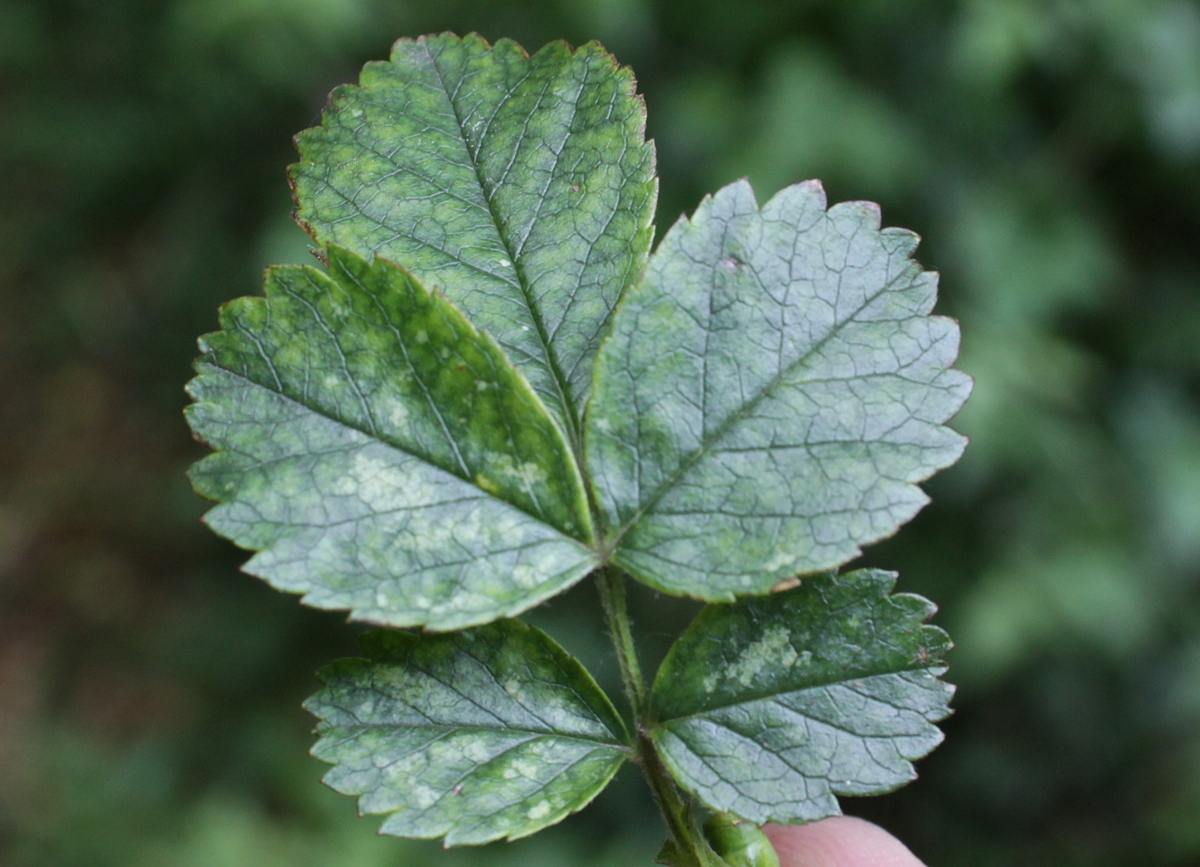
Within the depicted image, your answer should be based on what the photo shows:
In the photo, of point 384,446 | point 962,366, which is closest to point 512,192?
point 384,446

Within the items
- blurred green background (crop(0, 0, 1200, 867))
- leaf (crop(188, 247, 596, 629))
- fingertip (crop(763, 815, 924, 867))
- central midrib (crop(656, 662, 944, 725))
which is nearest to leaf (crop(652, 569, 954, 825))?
central midrib (crop(656, 662, 944, 725))

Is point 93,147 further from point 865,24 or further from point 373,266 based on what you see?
point 373,266

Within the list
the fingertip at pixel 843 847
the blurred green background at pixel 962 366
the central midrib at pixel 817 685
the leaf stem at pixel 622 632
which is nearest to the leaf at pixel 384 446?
the leaf stem at pixel 622 632

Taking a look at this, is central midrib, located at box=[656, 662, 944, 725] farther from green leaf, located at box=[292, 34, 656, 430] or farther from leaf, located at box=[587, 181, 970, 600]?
green leaf, located at box=[292, 34, 656, 430]

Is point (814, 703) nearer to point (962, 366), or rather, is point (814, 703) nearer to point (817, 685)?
point (817, 685)

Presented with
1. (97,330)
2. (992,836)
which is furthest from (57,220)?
(992,836)

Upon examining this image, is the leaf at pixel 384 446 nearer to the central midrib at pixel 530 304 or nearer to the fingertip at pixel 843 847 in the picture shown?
the central midrib at pixel 530 304
